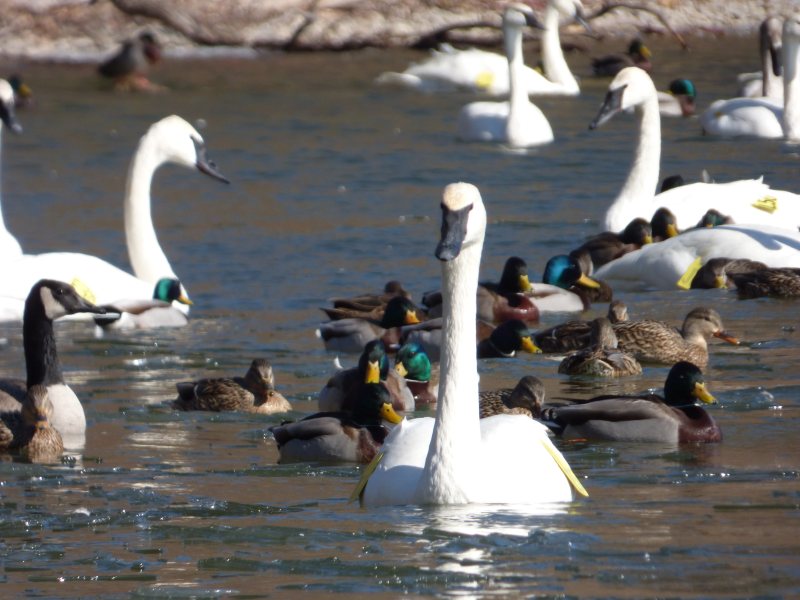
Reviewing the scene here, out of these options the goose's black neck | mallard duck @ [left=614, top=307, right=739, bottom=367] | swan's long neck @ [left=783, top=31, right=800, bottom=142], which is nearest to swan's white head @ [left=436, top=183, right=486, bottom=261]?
the goose's black neck

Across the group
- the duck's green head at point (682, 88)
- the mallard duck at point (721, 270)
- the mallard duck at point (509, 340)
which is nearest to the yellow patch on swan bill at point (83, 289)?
the mallard duck at point (509, 340)

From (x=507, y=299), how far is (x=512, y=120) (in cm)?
957

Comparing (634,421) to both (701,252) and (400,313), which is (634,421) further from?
(701,252)

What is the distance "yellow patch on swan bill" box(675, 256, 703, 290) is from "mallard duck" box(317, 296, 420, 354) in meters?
2.73

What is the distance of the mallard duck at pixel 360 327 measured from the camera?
12227mm

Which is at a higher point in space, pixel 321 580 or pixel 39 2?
pixel 39 2

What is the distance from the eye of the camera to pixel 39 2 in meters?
30.8

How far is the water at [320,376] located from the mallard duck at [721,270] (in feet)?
0.54

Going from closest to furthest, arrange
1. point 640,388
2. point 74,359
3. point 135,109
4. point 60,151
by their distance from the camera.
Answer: point 640,388, point 74,359, point 60,151, point 135,109

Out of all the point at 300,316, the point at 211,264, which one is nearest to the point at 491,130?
the point at 211,264

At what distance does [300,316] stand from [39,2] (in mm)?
18590

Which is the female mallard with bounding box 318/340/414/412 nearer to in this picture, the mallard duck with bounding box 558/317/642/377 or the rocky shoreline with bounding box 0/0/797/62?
the mallard duck with bounding box 558/317/642/377

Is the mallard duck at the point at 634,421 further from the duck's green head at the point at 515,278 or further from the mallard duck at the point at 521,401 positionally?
the duck's green head at the point at 515,278

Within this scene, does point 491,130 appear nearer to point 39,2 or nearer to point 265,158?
point 265,158
